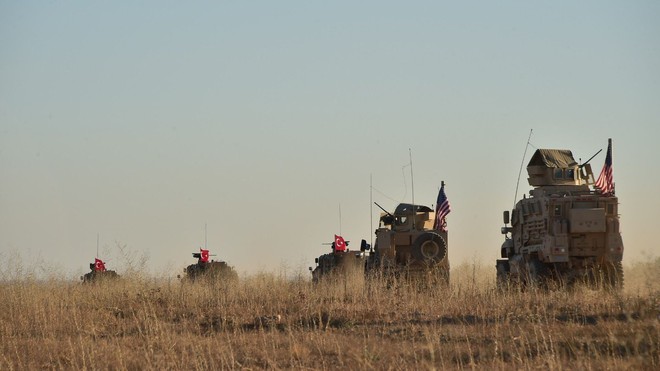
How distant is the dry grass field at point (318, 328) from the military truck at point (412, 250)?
2186 millimetres

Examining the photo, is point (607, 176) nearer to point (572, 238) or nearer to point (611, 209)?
point (611, 209)

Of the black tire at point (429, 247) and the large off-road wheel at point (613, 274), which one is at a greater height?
the black tire at point (429, 247)

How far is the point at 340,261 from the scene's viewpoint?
33062mm

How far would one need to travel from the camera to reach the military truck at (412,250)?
91.0 feet

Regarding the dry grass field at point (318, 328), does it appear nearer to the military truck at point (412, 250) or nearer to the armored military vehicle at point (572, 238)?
the armored military vehicle at point (572, 238)

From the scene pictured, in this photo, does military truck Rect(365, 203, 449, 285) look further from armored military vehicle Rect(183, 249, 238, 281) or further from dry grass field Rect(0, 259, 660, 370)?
armored military vehicle Rect(183, 249, 238, 281)

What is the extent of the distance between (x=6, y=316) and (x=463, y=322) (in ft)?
30.1

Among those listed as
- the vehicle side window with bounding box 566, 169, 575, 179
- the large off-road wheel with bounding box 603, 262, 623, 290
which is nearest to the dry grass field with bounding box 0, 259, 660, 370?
the large off-road wheel with bounding box 603, 262, 623, 290

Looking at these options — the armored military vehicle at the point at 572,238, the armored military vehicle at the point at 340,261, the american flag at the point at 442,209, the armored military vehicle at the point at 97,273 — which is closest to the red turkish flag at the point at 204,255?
the armored military vehicle at the point at 97,273

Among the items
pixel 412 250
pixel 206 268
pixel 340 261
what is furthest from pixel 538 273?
pixel 206 268

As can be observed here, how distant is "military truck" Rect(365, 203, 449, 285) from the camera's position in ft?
91.0

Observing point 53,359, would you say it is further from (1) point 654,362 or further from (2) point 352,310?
(1) point 654,362

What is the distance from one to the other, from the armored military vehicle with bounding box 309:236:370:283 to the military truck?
78.8 inches

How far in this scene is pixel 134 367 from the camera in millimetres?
13836
